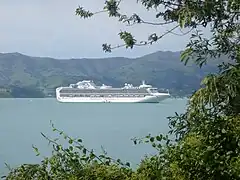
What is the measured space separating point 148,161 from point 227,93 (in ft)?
2.12

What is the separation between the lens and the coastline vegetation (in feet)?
7.75

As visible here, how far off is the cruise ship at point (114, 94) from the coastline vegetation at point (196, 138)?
161ft

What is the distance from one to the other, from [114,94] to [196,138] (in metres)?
50.3

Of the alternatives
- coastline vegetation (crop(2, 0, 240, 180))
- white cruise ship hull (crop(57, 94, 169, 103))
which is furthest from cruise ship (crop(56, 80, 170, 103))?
coastline vegetation (crop(2, 0, 240, 180))

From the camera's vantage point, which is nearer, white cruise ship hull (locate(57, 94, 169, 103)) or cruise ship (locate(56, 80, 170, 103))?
cruise ship (locate(56, 80, 170, 103))

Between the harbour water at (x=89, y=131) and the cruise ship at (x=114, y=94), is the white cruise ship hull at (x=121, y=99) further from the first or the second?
the harbour water at (x=89, y=131)

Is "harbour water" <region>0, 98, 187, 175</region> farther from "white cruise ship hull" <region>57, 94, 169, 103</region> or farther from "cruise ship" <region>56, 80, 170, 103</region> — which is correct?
"cruise ship" <region>56, 80, 170, 103</region>

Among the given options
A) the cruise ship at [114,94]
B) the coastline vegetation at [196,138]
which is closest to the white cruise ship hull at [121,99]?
the cruise ship at [114,94]

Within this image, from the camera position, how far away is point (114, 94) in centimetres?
5275

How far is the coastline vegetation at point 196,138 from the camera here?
7.75 feet

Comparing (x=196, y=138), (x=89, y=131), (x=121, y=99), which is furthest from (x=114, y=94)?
(x=196, y=138)

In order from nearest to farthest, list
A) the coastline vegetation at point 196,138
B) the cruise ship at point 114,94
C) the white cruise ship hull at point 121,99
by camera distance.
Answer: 1. the coastline vegetation at point 196,138
2. the cruise ship at point 114,94
3. the white cruise ship hull at point 121,99

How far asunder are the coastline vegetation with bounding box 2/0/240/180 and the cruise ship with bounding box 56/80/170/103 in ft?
161

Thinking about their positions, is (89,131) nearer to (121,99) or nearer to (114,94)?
(114,94)
